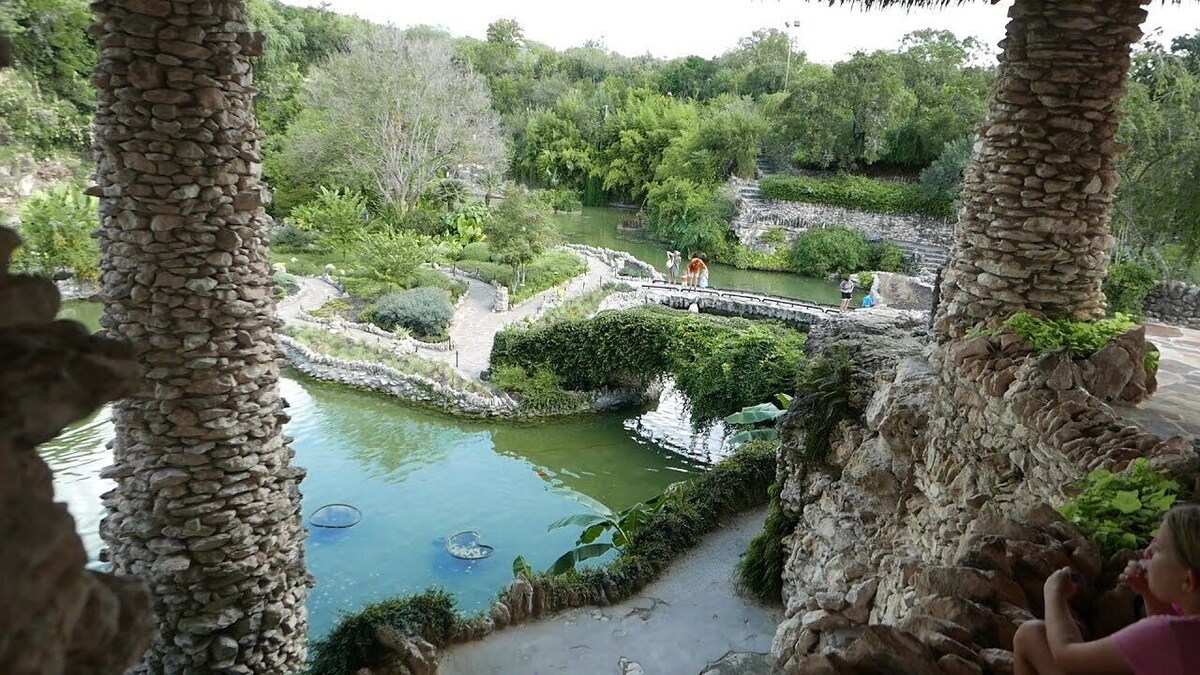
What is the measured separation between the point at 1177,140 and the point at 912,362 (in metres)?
9.93

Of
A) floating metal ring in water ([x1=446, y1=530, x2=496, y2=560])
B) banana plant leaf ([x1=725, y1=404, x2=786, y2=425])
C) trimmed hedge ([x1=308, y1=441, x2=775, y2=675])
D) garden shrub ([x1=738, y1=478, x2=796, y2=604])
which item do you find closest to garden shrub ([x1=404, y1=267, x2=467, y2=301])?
floating metal ring in water ([x1=446, y1=530, x2=496, y2=560])

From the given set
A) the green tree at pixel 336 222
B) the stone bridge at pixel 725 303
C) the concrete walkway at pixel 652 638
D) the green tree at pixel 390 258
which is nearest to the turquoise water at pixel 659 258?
the stone bridge at pixel 725 303

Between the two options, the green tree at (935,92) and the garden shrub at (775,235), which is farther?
the garden shrub at (775,235)

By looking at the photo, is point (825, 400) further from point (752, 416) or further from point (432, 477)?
point (432, 477)

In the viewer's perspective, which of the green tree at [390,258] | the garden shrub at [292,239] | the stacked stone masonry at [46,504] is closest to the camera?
the stacked stone masonry at [46,504]

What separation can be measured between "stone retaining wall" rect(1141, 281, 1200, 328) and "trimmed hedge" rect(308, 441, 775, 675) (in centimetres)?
639

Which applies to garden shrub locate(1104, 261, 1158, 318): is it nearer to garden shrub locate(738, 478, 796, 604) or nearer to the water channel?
garden shrub locate(738, 478, 796, 604)

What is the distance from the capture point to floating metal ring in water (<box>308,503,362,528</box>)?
37.5 ft

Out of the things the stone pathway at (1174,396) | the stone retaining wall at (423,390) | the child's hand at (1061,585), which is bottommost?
the stone retaining wall at (423,390)

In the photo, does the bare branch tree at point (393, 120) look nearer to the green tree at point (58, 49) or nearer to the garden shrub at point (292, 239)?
the garden shrub at point (292, 239)

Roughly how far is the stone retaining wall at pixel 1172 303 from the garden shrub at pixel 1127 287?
47 cm

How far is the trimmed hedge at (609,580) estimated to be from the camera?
21.7ft

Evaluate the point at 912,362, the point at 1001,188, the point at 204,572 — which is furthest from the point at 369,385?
the point at 1001,188

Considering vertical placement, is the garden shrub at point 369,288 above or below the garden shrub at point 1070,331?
below
